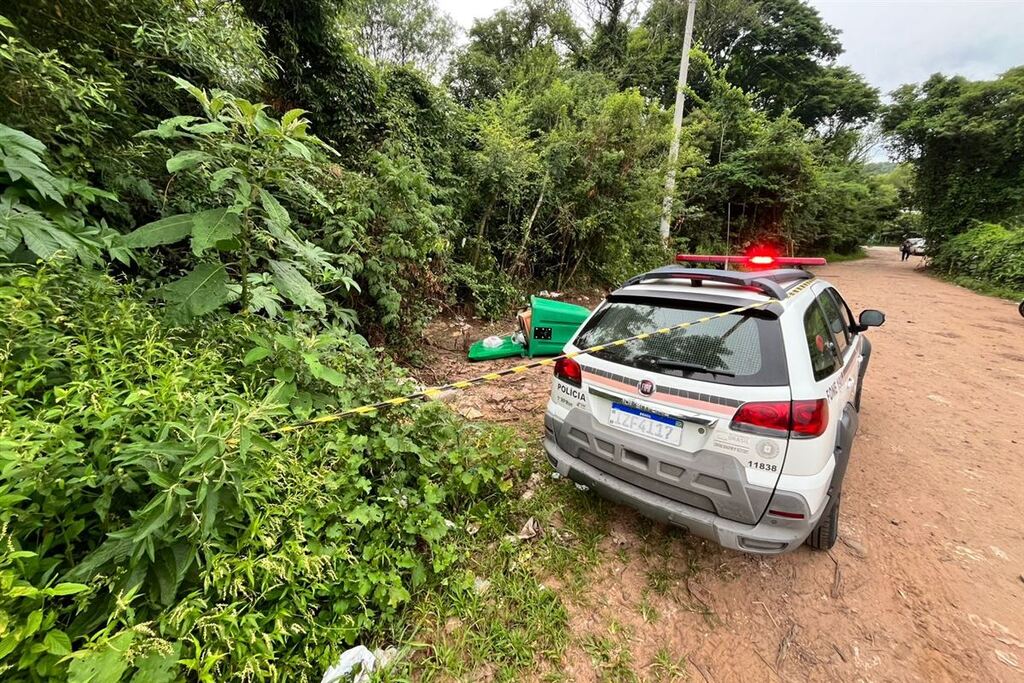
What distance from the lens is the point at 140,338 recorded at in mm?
1674

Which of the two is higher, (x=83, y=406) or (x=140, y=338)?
(x=140, y=338)

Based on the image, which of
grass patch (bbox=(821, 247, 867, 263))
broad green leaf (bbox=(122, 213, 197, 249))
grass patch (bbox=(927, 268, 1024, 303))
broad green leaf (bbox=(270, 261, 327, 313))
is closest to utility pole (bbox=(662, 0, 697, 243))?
broad green leaf (bbox=(270, 261, 327, 313))

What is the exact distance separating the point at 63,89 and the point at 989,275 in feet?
67.6

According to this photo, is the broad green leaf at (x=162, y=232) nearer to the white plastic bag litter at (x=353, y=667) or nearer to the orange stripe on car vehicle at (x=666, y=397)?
the white plastic bag litter at (x=353, y=667)

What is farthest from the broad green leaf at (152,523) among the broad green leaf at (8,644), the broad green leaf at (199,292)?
the broad green leaf at (199,292)

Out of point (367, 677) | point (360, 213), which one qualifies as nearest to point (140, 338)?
point (367, 677)

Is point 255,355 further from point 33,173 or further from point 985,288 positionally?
point 985,288

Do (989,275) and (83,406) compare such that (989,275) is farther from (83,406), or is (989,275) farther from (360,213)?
(83,406)

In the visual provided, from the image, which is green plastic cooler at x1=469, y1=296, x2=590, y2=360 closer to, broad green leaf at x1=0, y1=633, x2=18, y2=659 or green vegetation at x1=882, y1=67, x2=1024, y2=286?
broad green leaf at x1=0, y1=633, x2=18, y2=659

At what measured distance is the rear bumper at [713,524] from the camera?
69.2 inches

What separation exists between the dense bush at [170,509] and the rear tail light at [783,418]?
5.24 feet

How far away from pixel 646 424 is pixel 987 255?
18.6 meters

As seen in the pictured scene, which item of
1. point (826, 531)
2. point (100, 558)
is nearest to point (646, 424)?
point (826, 531)

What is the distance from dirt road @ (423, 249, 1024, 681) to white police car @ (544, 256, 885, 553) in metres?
0.40
